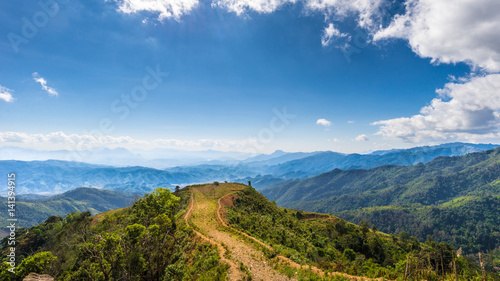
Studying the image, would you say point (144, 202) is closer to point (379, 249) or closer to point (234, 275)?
point (234, 275)

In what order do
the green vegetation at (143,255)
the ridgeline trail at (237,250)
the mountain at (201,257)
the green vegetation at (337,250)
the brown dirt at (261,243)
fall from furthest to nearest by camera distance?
the green vegetation at (337,250) → the ridgeline trail at (237,250) → the brown dirt at (261,243) → the mountain at (201,257) → the green vegetation at (143,255)

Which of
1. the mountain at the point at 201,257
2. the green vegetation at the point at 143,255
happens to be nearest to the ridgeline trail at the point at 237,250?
the mountain at the point at 201,257

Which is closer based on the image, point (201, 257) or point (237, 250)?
point (201, 257)

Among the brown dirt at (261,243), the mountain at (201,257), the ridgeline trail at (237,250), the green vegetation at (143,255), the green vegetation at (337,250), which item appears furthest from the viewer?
the green vegetation at (337,250)

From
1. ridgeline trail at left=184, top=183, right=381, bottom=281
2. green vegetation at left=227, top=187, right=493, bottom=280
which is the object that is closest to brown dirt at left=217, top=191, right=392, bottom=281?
ridgeline trail at left=184, top=183, right=381, bottom=281

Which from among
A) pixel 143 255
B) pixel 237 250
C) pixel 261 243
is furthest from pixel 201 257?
pixel 261 243

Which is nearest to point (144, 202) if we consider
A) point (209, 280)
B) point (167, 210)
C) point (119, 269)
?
point (167, 210)

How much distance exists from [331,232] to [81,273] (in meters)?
56.7

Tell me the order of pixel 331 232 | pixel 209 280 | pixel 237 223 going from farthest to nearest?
pixel 331 232
pixel 237 223
pixel 209 280

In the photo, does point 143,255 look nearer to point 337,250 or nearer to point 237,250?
point 237,250

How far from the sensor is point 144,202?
34062mm

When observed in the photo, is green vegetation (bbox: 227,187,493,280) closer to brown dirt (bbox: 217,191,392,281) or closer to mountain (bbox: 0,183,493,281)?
mountain (bbox: 0,183,493,281)

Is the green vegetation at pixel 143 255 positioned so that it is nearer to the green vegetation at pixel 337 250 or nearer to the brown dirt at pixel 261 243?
the brown dirt at pixel 261 243

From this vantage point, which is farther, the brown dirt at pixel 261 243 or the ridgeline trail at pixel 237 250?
the ridgeline trail at pixel 237 250
